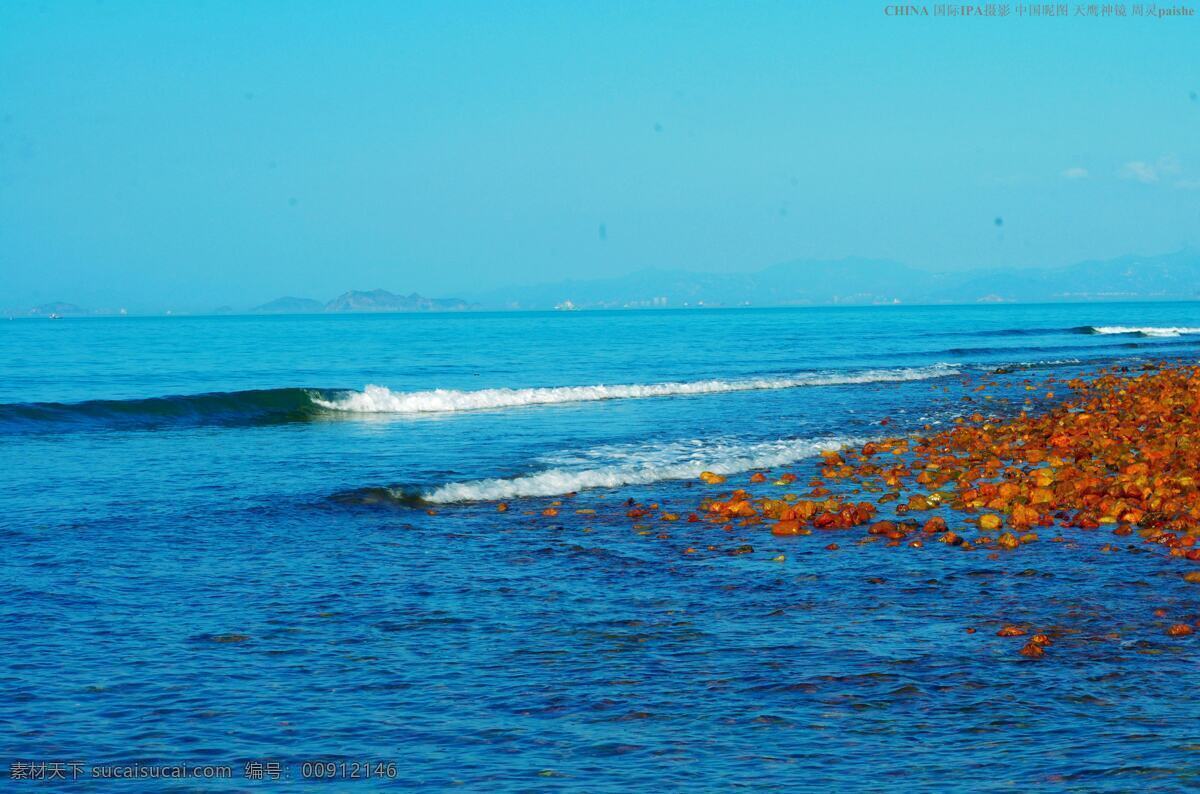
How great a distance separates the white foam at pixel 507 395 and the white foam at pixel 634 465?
12.0 m

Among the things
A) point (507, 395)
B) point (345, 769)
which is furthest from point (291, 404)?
point (345, 769)

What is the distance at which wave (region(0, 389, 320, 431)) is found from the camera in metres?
26.3

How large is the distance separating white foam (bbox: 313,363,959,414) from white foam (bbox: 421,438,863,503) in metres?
12.0

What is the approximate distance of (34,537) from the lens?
11938mm

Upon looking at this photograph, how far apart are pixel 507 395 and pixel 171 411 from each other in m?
9.53

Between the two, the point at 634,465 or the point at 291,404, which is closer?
the point at 634,465

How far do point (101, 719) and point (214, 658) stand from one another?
3.97 ft

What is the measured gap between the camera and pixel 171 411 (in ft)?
96.0

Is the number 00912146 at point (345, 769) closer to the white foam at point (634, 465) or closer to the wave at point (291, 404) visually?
the white foam at point (634, 465)

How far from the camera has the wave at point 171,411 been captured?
26281 mm

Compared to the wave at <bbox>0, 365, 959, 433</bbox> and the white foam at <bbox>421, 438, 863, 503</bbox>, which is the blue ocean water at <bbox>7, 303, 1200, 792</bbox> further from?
the wave at <bbox>0, 365, 959, 433</bbox>

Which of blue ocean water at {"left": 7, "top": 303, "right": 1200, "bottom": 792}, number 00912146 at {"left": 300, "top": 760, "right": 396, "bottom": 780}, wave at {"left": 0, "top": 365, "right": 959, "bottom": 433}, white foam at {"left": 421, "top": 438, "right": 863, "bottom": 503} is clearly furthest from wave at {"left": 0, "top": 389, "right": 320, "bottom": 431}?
number 00912146 at {"left": 300, "top": 760, "right": 396, "bottom": 780}

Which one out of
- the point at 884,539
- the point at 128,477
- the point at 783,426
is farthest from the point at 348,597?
the point at 783,426

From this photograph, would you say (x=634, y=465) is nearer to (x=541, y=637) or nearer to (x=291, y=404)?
(x=541, y=637)
